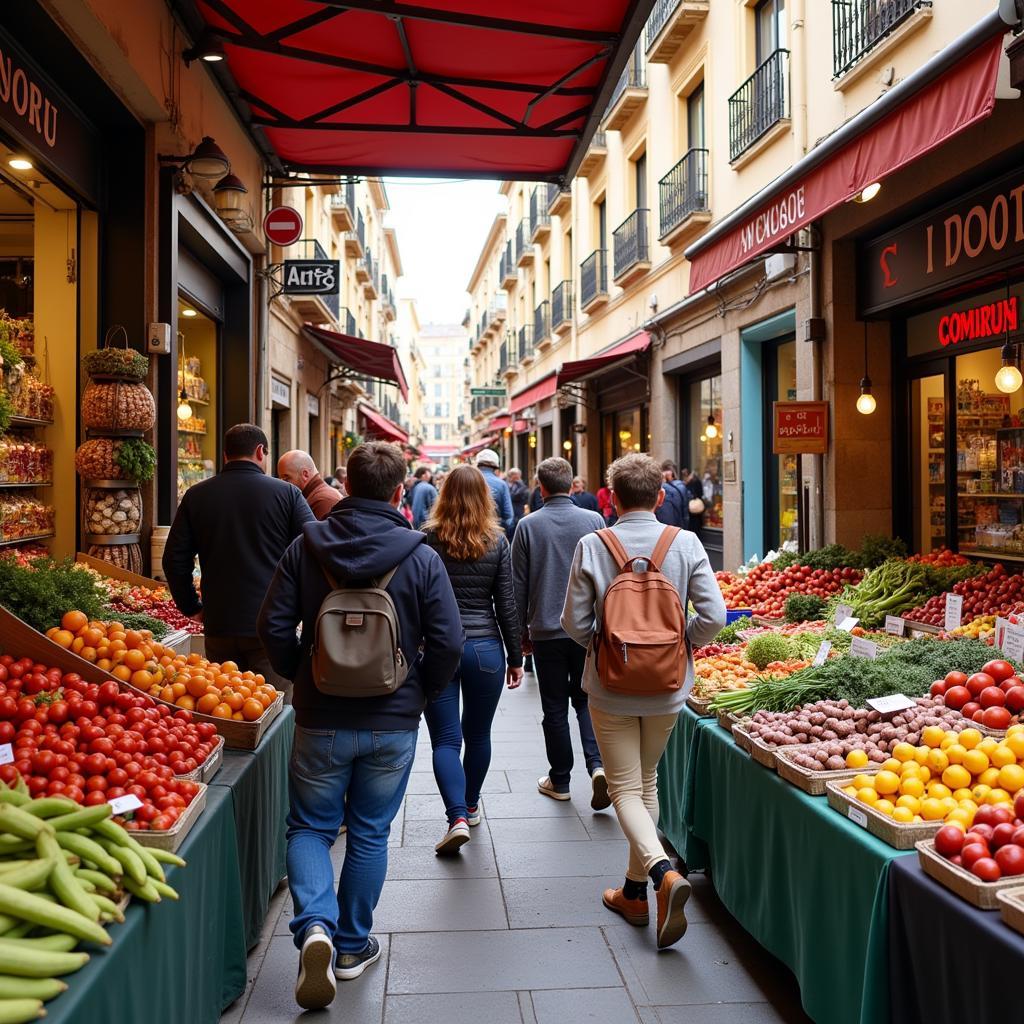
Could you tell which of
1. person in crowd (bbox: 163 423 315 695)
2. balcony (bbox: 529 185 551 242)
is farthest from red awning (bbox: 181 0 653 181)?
balcony (bbox: 529 185 551 242)

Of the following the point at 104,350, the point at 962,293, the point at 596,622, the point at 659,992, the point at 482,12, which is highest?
the point at 482,12

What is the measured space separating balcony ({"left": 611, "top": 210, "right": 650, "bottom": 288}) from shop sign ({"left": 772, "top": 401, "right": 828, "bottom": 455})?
24.5 feet

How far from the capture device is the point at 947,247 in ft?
26.0

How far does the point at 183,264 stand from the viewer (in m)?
9.08

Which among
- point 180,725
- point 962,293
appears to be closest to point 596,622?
point 180,725

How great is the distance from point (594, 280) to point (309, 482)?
15.1 m

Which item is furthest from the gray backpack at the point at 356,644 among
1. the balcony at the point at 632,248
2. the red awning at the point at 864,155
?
the balcony at the point at 632,248

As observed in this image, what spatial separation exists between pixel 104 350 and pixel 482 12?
11.7 ft

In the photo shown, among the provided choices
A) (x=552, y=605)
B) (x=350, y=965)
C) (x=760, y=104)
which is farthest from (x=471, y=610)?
(x=760, y=104)

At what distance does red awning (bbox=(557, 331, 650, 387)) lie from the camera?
16125 millimetres

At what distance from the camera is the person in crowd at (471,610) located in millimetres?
5039

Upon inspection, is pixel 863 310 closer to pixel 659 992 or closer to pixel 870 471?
pixel 870 471

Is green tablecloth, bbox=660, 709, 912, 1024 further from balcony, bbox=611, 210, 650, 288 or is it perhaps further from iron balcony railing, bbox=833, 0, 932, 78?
balcony, bbox=611, 210, 650, 288

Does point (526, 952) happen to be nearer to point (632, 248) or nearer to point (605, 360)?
point (605, 360)
